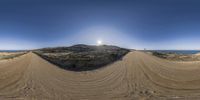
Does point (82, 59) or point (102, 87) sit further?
point (82, 59)

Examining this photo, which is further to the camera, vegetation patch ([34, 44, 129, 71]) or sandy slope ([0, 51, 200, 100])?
vegetation patch ([34, 44, 129, 71])

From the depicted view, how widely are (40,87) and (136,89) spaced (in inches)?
306

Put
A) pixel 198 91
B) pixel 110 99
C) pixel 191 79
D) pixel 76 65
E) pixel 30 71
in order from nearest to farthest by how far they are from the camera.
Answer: pixel 110 99, pixel 198 91, pixel 191 79, pixel 30 71, pixel 76 65

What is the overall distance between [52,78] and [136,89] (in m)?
8.52

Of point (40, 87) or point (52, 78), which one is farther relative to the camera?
point (52, 78)

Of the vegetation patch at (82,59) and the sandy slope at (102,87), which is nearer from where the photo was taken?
the sandy slope at (102,87)

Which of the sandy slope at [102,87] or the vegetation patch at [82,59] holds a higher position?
the vegetation patch at [82,59]

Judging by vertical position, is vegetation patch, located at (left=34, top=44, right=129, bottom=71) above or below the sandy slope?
above

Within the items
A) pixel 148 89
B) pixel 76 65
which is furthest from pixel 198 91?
pixel 76 65

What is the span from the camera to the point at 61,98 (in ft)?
44.6

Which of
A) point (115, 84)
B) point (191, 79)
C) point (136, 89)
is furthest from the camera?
point (191, 79)

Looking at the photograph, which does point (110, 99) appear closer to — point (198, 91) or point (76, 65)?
point (198, 91)

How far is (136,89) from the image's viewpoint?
1591 cm

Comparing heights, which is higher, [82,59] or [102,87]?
[82,59]
